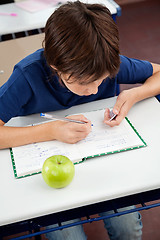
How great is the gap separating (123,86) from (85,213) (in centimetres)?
201

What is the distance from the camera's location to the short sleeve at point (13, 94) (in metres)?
1.17

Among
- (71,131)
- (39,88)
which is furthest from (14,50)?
(71,131)

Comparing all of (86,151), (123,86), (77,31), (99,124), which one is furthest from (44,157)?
(123,86)

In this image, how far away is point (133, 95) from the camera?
1286 millimetres

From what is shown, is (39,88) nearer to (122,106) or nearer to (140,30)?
(122,106)

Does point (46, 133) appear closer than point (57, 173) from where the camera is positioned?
No

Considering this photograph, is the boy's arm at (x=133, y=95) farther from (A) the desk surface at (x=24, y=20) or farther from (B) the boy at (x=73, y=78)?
(A) the desk surface at (x=24, y=20)

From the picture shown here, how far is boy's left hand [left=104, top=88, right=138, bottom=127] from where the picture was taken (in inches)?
45.8

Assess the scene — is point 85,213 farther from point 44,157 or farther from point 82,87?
point 82,87

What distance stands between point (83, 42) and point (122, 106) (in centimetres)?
39

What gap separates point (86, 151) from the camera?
106 cm

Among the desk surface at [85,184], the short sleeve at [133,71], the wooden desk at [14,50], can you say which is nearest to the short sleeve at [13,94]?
the desk surface at [85,184]

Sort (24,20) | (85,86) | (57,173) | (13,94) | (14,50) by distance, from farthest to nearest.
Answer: (14,50) < (24,20) < (13,94) < (85,86) < (57,173)

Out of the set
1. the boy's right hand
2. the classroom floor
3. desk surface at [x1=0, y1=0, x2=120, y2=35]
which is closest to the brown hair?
the boy's right hand
